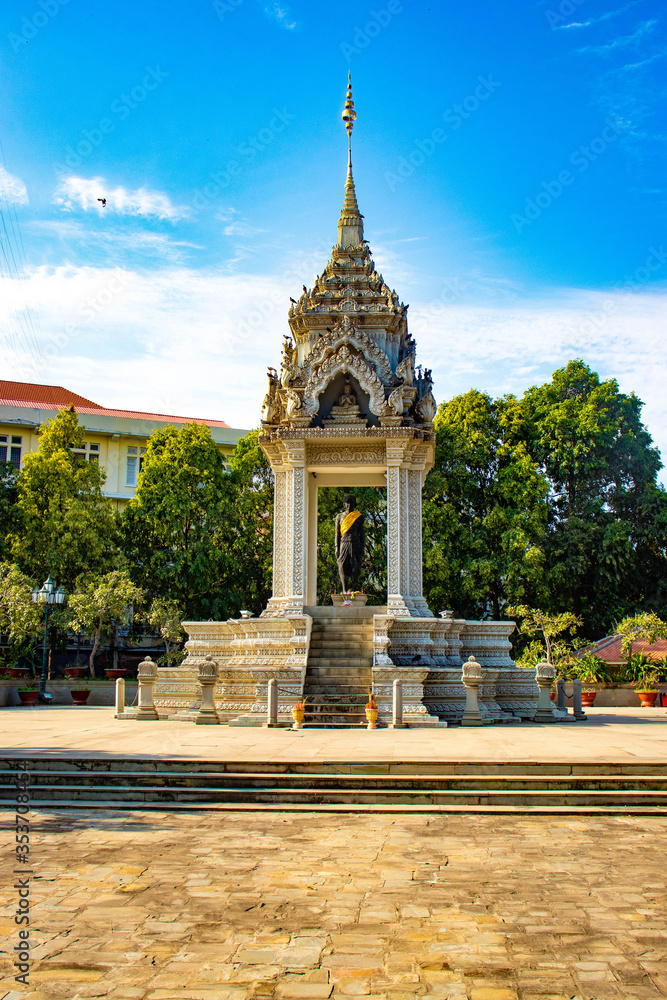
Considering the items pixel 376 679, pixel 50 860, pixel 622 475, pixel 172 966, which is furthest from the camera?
pixel 622 475

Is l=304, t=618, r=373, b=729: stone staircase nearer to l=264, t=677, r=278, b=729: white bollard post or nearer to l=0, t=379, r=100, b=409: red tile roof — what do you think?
l=264, t=677, r=278, b=729: white bollard post

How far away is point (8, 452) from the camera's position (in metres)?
41.0

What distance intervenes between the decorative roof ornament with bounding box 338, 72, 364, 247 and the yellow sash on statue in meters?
6.54

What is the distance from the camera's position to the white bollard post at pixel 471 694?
1487 centimetres

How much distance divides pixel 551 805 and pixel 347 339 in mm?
11946

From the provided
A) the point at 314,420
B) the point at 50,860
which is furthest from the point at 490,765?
the point at 314,420

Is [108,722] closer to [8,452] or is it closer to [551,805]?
[551,805]

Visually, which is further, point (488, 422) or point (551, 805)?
point (488, 422)

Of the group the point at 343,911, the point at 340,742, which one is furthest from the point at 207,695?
the point at 343,911

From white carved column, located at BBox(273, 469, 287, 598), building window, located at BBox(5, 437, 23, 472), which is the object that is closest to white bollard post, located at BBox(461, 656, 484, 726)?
white carved column, located at BBox(273, 469, 287, 598)

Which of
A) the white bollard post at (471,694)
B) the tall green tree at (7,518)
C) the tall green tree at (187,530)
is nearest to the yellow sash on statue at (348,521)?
the white bollard post at (471,694)

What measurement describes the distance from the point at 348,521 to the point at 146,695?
624 centimetres

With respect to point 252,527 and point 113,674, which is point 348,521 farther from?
point 113,674

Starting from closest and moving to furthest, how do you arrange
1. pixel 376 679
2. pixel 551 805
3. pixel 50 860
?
pixel 50 860, pixel 551 805, pixel 376 679
